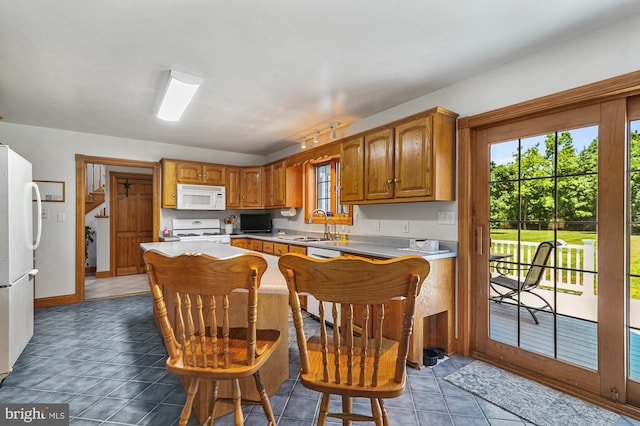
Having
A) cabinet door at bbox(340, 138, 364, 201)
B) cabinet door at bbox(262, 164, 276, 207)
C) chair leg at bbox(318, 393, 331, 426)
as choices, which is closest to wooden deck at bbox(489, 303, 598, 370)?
cabinet door at bbox(340, 138, 364, 201)

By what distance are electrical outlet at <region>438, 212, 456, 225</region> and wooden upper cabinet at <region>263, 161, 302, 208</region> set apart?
8.24 feet

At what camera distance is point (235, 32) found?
200 centimetres

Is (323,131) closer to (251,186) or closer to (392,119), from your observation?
(392,119)

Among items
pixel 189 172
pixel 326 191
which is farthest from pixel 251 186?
pixel 326 191

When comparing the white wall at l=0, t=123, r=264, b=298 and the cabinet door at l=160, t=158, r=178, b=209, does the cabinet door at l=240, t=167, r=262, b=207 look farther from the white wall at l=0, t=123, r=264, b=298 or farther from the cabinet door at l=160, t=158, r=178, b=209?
the white wall at l=0, t=123, r=264, b=298

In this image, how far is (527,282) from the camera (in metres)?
2.33

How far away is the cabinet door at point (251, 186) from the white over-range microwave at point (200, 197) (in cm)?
37

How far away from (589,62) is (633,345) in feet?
5.79

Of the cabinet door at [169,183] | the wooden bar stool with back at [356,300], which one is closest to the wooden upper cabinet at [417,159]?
the wooden bar stool with back at [356,300]

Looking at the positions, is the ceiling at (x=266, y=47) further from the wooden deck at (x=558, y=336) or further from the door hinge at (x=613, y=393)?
the door hinge at (x=613, y=393)

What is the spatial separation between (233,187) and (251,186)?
0.30 meters

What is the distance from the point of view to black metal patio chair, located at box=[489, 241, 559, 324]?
224cm

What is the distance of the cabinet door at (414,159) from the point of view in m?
2.58

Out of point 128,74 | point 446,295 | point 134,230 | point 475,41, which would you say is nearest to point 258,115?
point 128,74
